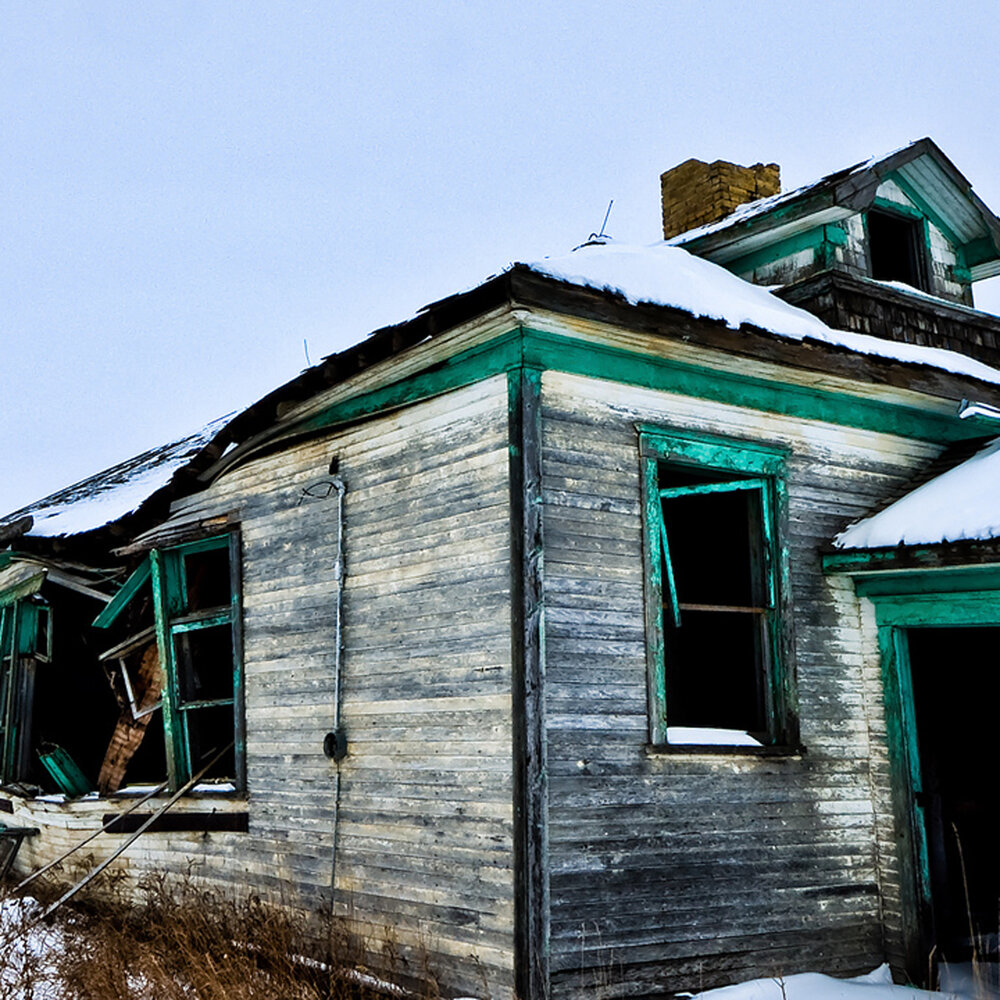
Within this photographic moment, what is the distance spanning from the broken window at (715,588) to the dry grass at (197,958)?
7.83 feet

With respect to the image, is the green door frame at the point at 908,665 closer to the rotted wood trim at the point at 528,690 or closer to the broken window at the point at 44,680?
the rotted wood trim at the point at 528,690

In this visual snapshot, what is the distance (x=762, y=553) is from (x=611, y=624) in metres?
1.48

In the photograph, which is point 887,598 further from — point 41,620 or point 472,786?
point 41,620

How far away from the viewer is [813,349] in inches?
278

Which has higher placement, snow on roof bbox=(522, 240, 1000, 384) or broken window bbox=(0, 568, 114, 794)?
snow on roof bbox=(522, 240, 1000, 384)

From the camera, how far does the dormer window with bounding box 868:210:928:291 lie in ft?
33.9

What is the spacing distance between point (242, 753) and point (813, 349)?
15.9 feet

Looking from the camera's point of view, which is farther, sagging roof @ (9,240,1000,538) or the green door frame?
the green door frame

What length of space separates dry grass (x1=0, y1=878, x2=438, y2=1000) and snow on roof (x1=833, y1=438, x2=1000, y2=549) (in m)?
3.87

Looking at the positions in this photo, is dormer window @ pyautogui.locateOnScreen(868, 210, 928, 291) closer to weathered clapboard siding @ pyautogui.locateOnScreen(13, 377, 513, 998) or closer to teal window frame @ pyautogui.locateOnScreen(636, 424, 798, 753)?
teal window frame @ pyautogui.locateOnScreen(636, 424, 798, 753)

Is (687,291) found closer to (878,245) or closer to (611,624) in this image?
(611,624)

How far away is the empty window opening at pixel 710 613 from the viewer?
26.7 ft

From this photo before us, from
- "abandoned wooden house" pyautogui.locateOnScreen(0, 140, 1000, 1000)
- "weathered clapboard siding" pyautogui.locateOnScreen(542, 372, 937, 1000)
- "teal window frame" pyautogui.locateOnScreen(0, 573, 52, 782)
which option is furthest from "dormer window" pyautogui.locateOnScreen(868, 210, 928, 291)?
"teal window frame" pyautogui.locateOnScreen(0, 573, 52, 782)

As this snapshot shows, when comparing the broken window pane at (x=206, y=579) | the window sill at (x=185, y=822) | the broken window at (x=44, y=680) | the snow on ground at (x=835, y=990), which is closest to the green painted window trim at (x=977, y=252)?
the snow on ground at (x=835, y=990)
